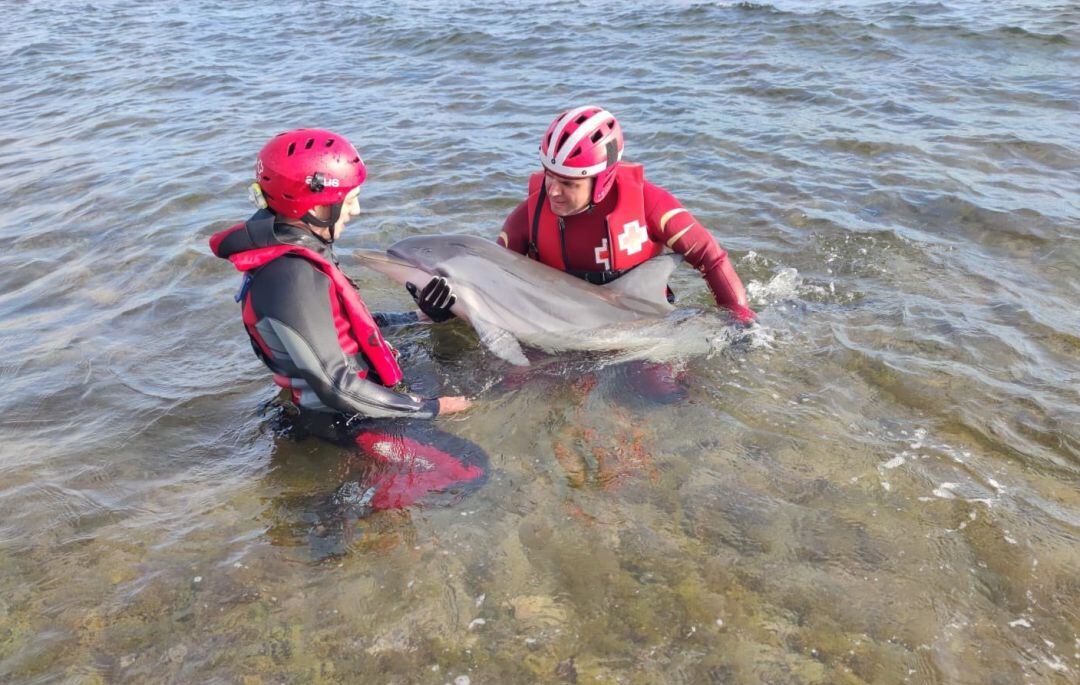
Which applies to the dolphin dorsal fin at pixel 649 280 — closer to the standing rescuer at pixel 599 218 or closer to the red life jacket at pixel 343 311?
the standing rescuer at pixel 599 218

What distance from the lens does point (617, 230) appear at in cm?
562

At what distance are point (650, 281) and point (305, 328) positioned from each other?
8.58ft

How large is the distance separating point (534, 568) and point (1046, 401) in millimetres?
3591

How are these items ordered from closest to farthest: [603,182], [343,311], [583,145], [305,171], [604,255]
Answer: [305,171]
[343,311]
[583,145]
[603,182]
[604,255]

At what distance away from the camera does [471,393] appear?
5.60 meters

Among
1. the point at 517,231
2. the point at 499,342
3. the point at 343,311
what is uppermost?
the point at 343,311

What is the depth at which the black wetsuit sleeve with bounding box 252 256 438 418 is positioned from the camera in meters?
4.09

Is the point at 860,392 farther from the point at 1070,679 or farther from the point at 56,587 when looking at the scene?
the point at 56,587

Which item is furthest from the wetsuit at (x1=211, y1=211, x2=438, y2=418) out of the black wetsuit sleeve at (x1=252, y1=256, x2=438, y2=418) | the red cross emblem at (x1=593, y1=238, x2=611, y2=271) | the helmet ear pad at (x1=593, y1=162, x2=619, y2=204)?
the red cross emblem at (x1=593, y1=238, x2=611, y2=271)

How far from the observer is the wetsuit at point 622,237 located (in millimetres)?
5594

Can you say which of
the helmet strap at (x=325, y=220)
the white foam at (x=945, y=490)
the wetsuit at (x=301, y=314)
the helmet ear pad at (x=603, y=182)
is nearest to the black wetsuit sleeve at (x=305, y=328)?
the wetsuit at (x=301, y=314)

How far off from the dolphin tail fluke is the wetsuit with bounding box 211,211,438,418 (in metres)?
2.02

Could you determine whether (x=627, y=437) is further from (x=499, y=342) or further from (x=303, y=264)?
(x=303, y=264)

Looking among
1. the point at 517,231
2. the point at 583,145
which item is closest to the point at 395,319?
the point at 517,231
